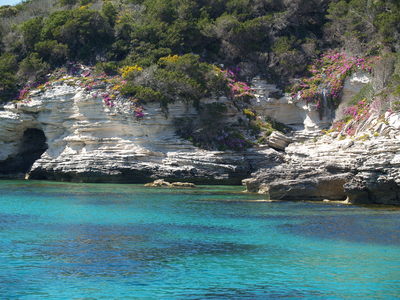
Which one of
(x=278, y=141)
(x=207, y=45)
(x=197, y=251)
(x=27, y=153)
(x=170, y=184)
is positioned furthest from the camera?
(x=207, y=45)

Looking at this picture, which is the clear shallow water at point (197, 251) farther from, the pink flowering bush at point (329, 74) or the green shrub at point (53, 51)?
the green shrub at point (53, 51)

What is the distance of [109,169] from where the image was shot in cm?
4391

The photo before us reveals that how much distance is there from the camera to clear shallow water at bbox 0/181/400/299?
45.1 ft

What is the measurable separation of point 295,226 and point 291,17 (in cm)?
3942

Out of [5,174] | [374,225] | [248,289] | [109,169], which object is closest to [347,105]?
[109,169]

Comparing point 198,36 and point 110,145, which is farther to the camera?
point 198,36

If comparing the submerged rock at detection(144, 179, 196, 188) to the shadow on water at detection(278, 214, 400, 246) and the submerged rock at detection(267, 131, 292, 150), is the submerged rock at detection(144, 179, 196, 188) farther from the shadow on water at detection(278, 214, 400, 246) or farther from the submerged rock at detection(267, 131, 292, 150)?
the shadow on water at detection(278, 214, 400, 246)

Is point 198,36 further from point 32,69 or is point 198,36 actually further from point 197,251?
point 197,251

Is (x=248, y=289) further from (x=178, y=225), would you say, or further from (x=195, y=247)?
(x=178, y=225)

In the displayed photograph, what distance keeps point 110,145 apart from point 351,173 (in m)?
21.3

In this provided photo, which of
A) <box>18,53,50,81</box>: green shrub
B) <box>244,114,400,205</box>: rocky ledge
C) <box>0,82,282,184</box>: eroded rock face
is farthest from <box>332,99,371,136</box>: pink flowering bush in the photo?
<box>18,53,50,81</box>: green shrub

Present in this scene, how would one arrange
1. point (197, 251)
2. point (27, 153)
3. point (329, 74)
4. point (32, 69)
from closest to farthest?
1. point (197, 251)
2. point (329, 74)
3. point (27, 153)
4. point (32, 69)

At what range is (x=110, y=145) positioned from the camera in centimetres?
4538

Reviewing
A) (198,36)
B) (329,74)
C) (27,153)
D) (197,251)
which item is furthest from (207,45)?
(197,251)
